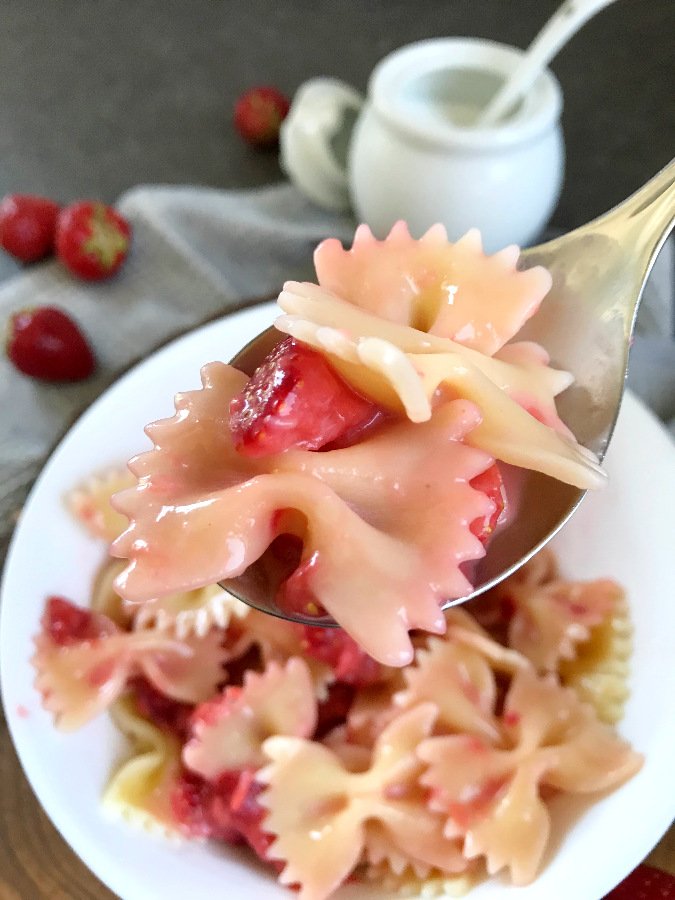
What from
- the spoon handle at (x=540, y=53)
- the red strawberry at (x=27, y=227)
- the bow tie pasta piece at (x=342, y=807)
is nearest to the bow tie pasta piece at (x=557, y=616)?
the bow tie pasta piece at (x=342, y=807)

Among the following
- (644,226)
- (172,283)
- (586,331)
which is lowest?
(172,283)

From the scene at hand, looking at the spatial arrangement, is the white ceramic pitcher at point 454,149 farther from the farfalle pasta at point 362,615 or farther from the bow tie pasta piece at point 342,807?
the bow tie pasta piece at point 342,807

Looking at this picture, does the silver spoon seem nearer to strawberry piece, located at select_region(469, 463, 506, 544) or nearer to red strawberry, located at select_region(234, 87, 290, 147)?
strawberry piece, located at select_region(469, 463, 506, 544)

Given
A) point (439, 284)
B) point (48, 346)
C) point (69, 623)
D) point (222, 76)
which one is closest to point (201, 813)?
point (69, 623)

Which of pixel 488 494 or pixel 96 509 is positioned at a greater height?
pixel 488 494

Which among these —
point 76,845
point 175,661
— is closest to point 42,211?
point 175,661

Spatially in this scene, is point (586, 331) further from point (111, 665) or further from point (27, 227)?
point (27, 227)
